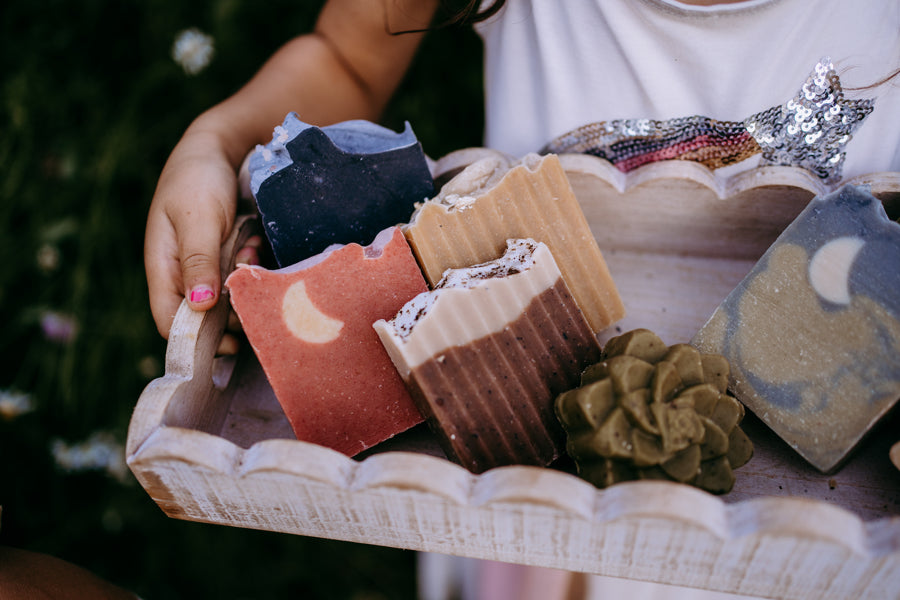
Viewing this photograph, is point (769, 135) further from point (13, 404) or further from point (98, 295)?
point (13, 404)

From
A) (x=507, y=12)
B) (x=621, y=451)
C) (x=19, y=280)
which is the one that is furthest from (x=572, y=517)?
(x=19, y=280)

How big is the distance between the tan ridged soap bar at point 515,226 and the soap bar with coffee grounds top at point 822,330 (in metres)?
0.18

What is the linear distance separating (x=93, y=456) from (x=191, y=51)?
1.19 meters

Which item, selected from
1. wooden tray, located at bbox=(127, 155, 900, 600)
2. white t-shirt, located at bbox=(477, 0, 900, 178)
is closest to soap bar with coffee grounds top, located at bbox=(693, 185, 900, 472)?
wooden tray, located at bbox=(127, 155, 900, 600)

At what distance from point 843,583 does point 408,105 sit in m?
1.70

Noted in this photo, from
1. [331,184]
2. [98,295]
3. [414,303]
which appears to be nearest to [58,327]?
[98,295]

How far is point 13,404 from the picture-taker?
145cm

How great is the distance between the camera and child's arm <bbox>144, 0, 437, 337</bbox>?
0.91 metres

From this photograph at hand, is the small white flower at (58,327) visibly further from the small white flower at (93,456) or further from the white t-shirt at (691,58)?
the white t-shirt at (691,58)

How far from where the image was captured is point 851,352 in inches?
30.0

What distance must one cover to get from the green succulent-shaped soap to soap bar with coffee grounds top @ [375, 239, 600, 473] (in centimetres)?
5

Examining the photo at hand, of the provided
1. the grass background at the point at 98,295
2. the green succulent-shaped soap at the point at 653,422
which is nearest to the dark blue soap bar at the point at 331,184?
the green succulent-shaped soap at the point at 653,422

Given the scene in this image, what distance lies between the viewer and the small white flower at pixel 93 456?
4.93 feet

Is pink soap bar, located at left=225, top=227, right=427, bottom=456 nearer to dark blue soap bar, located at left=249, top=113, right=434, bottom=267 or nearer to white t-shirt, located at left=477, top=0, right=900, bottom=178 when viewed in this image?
dark blue soap bar, located at left=249, top=113, right=434, bottom=267
